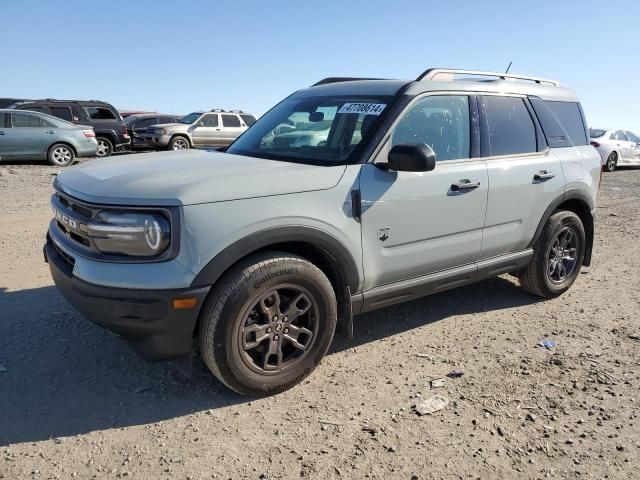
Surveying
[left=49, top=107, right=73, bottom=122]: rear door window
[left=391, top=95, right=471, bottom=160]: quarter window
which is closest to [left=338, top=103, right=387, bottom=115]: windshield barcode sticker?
[left=391, top=95, right=471, bottom=160]: quarter window

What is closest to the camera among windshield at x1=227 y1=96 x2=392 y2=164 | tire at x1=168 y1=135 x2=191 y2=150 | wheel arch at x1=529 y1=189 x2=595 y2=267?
windshield at x1=227 y1=96 x2=392 y2=164

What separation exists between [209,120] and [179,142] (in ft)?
4.76

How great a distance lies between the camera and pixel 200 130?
1959 cm

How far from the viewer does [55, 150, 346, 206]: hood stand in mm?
2779

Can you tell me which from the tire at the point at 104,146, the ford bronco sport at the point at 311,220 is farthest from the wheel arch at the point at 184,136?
the ford bronco sport at the point at 311,220

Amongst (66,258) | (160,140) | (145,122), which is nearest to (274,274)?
(66,258)

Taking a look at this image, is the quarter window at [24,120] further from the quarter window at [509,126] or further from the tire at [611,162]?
the tire at [611,162]

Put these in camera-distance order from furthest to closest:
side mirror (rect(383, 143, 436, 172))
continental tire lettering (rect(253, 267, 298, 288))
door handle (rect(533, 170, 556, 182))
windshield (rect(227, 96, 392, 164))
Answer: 1. door handle (rect(533, 170, 556, 182))
2. windshield (rect(227, 96, 392, 164))
3. side mirror (rect(383, 143, 436, 172))
4. continental tire lettering (rect(253, 267, 298, 288))

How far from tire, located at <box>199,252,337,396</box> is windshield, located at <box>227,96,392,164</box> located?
2.75 feet

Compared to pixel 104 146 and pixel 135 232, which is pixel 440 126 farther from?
pixel 104 146

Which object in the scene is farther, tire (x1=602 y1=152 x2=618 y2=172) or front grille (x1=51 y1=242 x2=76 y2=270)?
tire (x1=602 y1=152 x2=618 y2=172)

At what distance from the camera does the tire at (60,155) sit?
1378cm

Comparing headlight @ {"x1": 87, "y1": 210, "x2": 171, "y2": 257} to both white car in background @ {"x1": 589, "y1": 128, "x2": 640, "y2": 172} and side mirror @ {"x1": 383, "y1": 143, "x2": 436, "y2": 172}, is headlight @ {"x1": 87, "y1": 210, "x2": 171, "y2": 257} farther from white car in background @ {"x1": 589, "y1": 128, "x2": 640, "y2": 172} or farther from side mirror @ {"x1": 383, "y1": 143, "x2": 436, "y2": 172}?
white car in background @ {"x1": 589, "y1": 128, "x2": 640, "y2": 172}

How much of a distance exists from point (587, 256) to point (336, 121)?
9.79 ft
